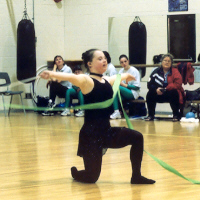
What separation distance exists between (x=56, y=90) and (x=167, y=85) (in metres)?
2.85

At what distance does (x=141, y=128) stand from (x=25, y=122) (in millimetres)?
2337

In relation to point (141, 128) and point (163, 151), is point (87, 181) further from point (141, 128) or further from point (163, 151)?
point (141, 128)

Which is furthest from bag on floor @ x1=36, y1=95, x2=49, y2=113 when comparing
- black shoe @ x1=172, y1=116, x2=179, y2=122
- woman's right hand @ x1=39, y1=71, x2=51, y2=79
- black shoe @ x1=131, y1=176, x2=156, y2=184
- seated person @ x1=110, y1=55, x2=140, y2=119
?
woman's right hand @ x1=39, y1=71, x2=51, y2=79

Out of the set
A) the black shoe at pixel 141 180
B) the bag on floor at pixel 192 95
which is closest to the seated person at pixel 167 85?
the bag on floor at pixel 192 95

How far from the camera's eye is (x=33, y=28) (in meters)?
10.6

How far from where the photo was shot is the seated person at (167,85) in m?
8.35

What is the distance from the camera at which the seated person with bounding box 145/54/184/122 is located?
329 inches

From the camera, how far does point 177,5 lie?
989cm

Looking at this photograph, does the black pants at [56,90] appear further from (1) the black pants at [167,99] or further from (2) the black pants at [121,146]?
(2) the black pants at [121,146]

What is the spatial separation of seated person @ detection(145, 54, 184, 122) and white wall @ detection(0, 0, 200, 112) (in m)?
2.00

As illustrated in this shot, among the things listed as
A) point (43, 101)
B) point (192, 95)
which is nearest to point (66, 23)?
point (43, 101)

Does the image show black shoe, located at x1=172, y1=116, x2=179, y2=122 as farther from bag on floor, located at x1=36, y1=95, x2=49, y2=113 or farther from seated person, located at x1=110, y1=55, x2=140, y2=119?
bag on floor, located at x1=36, y1=95, x2=49, y2=113

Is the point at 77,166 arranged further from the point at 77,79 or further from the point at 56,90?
the point at 56,90


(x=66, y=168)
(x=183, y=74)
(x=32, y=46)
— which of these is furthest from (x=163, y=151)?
(x=32, y=46)
